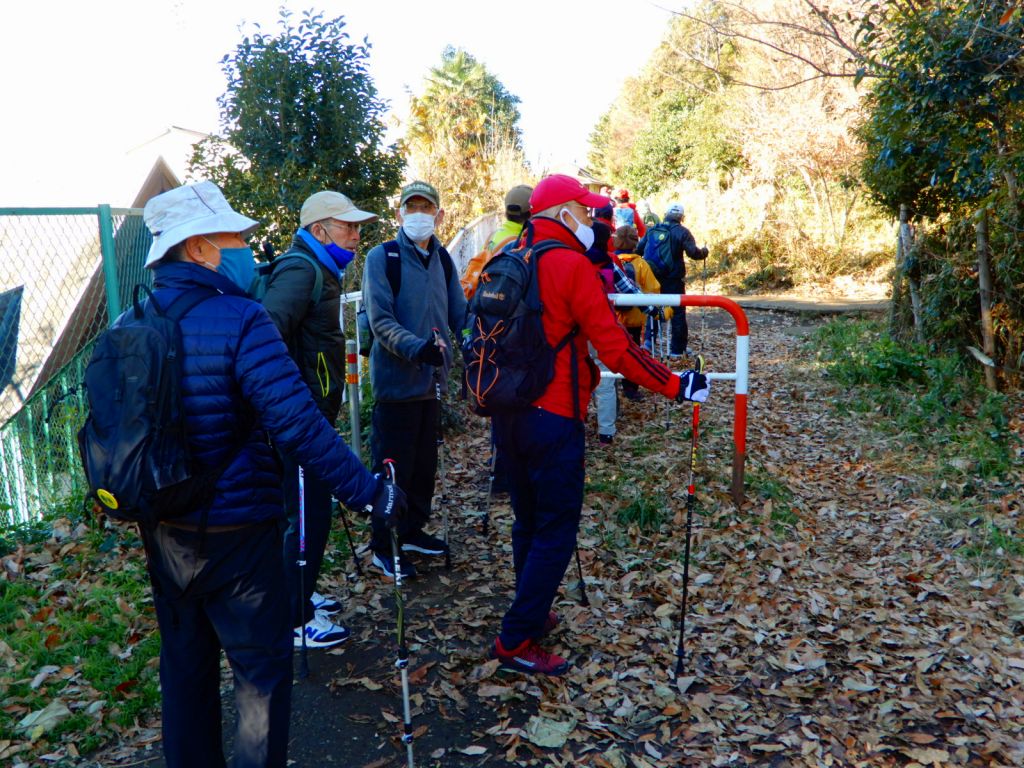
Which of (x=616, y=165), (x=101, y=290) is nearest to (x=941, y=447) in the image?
(x=101, y=290)

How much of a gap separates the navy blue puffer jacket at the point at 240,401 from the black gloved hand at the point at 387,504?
3.7 inches

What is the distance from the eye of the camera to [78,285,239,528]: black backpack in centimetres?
228

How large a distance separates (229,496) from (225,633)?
448 millimetres

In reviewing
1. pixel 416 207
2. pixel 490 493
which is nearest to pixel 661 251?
pixel 490 493

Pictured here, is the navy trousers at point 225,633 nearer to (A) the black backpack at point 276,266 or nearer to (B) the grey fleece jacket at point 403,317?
(A) the black backpack at point 276,266

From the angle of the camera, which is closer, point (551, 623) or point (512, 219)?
point (551, 623)

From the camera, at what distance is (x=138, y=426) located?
2.28 m

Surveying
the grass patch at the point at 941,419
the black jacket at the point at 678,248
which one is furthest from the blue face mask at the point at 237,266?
the black jacket at the point at 678,248

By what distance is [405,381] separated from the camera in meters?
4.71

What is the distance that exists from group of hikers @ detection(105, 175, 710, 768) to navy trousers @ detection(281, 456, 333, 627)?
1cm

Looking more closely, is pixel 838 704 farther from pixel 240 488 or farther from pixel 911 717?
pixel 240 488

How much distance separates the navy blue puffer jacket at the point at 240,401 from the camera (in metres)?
2.43

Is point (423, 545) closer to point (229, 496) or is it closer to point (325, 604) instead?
point (325, 604)

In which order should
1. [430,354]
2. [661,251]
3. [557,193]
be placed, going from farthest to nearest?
[661,251]
[430,354]
[557,193]
